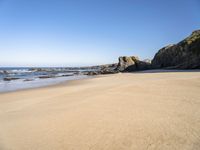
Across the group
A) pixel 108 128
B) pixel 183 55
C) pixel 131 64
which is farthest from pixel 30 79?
pixel 183 55

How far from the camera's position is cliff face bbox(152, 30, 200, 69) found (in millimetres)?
26520

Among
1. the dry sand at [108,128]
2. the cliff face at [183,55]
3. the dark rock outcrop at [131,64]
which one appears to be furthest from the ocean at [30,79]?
the cliff face at [183,55]

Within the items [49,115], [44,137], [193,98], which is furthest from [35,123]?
[193,98]

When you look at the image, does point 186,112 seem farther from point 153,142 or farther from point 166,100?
point 153,142

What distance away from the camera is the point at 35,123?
15.2 feet

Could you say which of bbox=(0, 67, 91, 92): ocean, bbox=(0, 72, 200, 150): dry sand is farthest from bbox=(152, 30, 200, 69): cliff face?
bbox=(0, 72, 200, 150): dry sand

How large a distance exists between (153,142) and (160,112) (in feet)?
5.92

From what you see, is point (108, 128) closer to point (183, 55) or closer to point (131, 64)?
point (183, 55)

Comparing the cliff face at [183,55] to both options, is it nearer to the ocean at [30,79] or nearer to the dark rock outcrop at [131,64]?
the dark rock outcrop at [131,64]

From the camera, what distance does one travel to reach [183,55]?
30062mm

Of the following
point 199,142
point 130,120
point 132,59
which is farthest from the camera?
point 132,59

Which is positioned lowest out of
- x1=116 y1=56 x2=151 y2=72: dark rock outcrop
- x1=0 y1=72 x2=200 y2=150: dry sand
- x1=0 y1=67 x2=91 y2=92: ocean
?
x1=0 y1=67 x2=91 y2=92: ocean

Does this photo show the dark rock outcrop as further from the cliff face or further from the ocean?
the ocean

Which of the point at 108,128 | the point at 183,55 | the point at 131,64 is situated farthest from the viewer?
the point at 131,64
